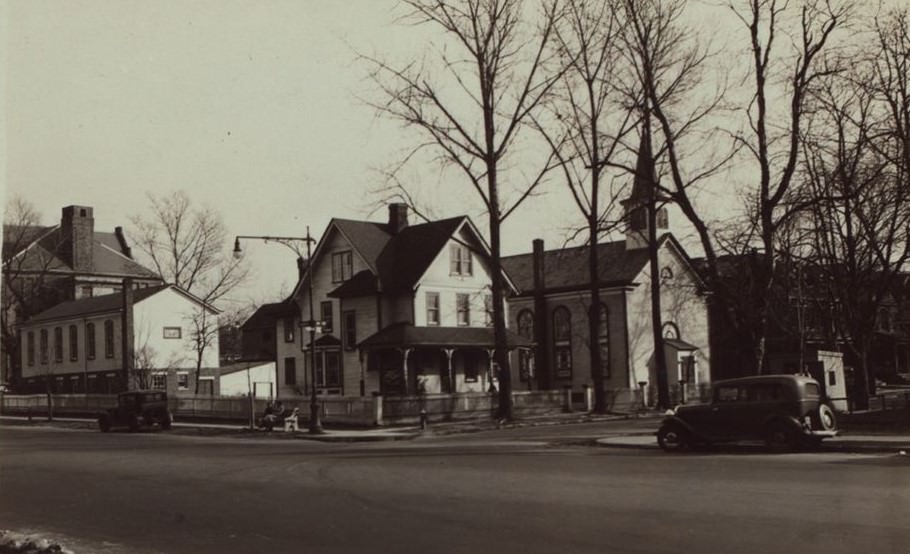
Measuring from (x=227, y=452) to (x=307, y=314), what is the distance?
2917 centimetres

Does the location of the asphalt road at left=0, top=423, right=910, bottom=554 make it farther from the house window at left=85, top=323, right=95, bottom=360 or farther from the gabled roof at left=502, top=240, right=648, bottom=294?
the house window at left=85, top=323, right=95, bottom=360

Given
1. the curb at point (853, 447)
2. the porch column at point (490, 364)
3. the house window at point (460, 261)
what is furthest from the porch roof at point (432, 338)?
the curb at point (853, 447)

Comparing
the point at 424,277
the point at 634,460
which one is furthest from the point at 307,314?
the point at 634,460

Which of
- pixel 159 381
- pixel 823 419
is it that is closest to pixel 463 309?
pixel 159 381

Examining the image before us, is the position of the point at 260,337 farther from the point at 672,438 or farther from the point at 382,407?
the point at 672,438

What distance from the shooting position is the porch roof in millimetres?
44844

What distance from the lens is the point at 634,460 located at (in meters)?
19.4

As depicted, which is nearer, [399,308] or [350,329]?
[399,308]

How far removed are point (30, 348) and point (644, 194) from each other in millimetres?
48706


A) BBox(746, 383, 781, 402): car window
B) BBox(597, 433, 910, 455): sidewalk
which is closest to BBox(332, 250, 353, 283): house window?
BBox(597, 433, 910, 455): sidewalk

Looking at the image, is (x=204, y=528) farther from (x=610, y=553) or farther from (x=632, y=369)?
(x=632, y=369)

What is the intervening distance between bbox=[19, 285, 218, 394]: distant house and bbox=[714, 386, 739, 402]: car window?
4277cm

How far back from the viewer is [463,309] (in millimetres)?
50000

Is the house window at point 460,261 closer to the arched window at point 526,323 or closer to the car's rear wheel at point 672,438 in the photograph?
the arched window at point 526,323
